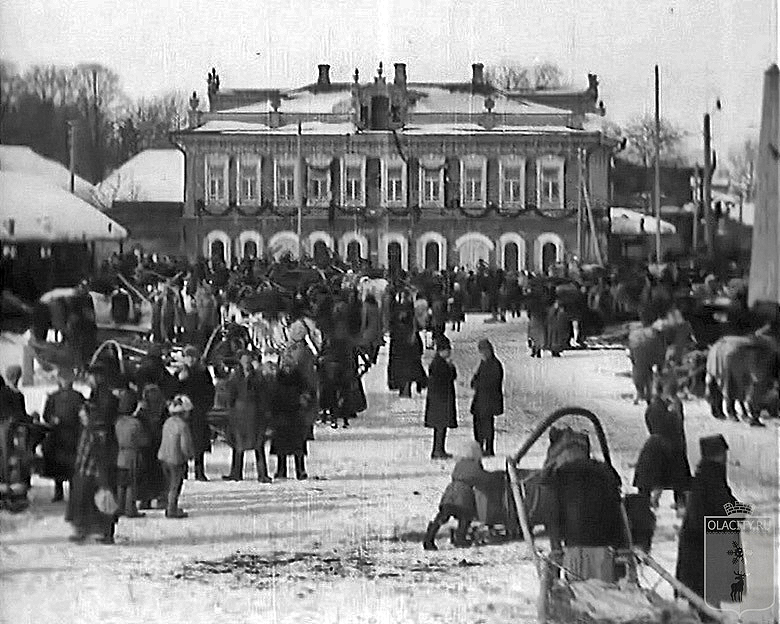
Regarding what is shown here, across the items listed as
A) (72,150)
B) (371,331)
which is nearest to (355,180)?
(371,331)

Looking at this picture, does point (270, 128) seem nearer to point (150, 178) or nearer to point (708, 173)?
point (150, 178)

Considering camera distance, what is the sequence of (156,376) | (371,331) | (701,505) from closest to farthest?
(701,505), (156,376), (371,331)

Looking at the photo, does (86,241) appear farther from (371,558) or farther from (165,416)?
(371,558)

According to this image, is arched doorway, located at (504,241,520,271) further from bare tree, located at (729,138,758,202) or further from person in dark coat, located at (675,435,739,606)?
person in dark coat, located at (675,435,739,606)

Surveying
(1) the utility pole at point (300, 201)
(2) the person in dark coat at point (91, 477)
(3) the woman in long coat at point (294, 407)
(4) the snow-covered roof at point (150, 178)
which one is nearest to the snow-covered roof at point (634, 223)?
(1) the utility pole at point (300, 201)

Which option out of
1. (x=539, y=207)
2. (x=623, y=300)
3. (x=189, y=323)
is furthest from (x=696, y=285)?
(x=189, y=323)

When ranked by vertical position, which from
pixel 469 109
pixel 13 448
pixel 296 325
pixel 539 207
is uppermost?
pixel 469 109

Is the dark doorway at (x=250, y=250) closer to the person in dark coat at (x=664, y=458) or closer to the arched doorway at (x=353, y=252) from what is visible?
the arched doorway at (x=353, y=252)
